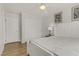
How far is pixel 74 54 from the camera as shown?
1.18 metres

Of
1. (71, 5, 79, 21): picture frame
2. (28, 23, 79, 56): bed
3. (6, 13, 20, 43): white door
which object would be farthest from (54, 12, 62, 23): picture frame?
(6, 13, 20, 43): white door

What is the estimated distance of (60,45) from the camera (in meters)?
1.31

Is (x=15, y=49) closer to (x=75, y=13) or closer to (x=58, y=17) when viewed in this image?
(x=58, y=17)

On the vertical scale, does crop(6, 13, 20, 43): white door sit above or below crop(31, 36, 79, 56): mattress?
above

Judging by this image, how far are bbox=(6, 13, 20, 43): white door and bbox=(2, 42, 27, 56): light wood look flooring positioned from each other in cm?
7

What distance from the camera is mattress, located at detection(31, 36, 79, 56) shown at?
47.6 inches

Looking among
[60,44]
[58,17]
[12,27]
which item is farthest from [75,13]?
[12,27]

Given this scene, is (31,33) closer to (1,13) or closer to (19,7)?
(19,7)

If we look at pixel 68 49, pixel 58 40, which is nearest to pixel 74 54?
pixel 68 49

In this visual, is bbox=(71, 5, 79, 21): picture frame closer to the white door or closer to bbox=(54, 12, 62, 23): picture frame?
bbox=(54, 12, 62, 23): picture frame

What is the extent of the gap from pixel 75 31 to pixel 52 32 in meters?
0.33

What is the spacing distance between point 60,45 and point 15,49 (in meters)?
0.65

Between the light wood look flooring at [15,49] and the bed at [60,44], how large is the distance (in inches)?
3.7

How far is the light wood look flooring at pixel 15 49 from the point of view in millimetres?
1353
